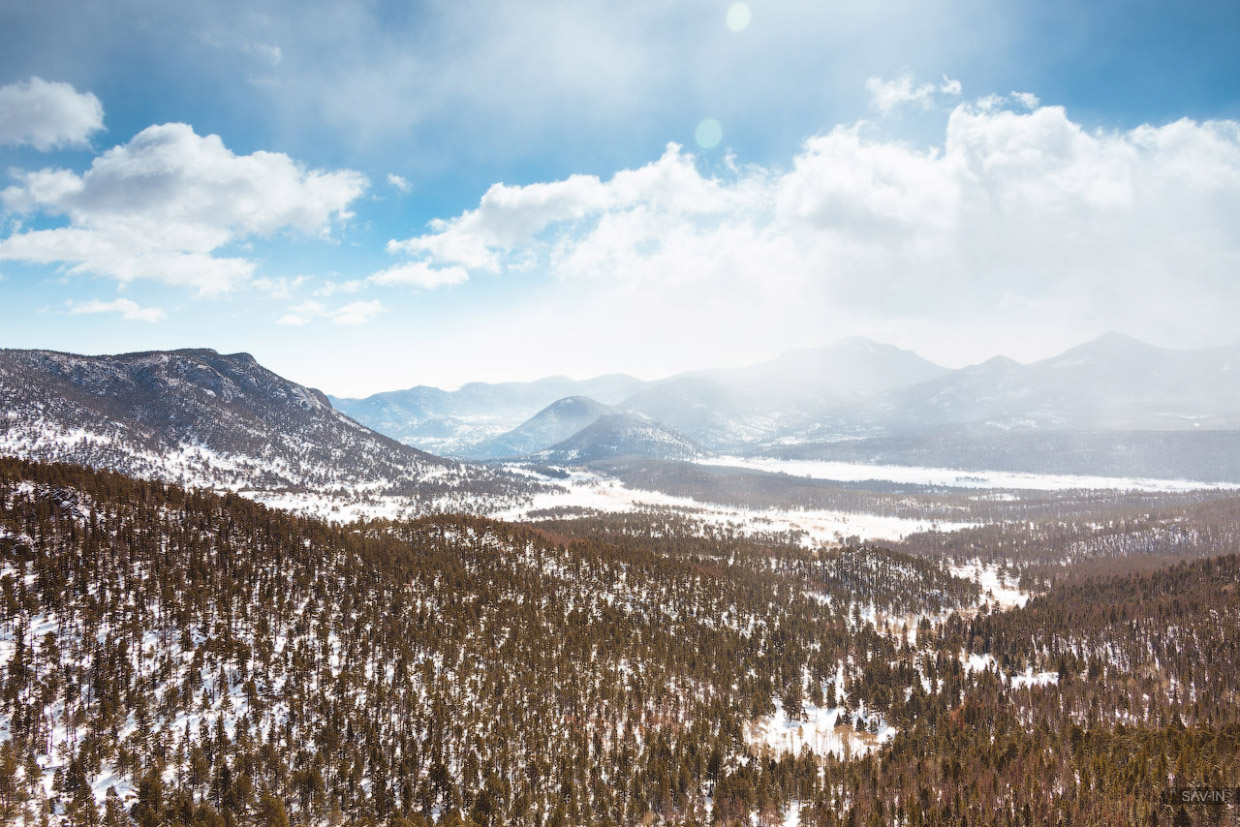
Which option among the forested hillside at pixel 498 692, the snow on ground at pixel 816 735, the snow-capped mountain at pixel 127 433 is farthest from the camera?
the snow-capped mountain at pixel 127 433

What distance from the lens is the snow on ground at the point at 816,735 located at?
4625 centimetres

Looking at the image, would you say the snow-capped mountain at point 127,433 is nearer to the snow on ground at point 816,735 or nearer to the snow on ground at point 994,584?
the snow on ground at point 816,735

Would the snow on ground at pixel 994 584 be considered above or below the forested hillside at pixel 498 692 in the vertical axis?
below

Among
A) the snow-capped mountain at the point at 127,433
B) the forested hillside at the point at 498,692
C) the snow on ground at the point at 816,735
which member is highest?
the snow-capped mountain at the point at 127,433

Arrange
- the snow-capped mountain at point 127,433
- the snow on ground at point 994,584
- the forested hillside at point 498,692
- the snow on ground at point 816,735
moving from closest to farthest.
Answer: the forested hillside at point 498,692
the snow on ground at point 816,735
the snow on ground at point 994,584
the snow-capped mountain at point 127,433

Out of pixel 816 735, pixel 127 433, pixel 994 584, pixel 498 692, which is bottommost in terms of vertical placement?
pixel 994 584

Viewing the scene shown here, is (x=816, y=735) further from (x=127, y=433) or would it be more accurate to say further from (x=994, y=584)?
(x=127, y=433)

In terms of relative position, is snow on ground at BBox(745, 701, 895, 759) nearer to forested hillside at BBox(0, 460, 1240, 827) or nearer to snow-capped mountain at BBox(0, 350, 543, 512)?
forested hillside at BBox(0, 460, 1240, 827)

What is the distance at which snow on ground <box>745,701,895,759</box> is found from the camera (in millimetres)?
46250

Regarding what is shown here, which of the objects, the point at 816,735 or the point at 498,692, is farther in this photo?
the point at 816,735

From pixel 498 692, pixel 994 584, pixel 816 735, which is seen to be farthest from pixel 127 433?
pixel 994 584

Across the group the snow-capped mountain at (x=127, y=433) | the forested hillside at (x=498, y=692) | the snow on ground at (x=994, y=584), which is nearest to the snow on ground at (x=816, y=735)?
the forested hillside at (x=498, y=692)

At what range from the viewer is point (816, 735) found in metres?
48.7

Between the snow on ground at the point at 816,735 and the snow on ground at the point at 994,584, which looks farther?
the snow on ground at the point at 994,584
